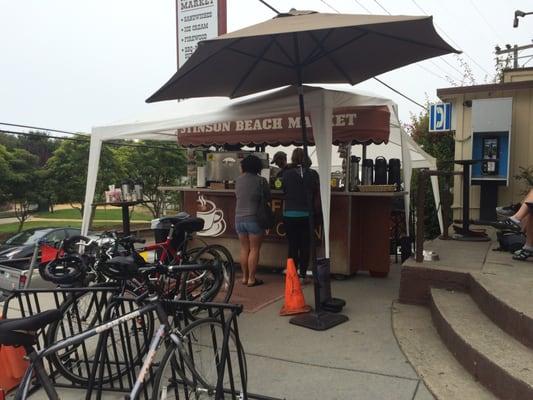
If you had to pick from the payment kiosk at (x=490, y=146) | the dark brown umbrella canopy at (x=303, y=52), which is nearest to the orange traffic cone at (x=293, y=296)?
the dark brown umbrella canopy at (x=303, y=52)

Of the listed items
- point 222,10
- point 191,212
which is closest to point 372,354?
point 191,212

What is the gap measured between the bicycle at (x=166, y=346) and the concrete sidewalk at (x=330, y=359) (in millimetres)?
461

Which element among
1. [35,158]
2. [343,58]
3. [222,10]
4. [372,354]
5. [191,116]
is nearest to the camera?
[372,354]

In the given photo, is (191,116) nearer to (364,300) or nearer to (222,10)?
(364,300)

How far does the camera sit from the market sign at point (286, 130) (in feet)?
21.8

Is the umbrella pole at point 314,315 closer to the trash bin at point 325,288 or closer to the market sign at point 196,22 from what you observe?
the trash bin at point 325,288

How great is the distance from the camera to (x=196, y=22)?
948 centimetres

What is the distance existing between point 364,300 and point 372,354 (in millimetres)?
1630

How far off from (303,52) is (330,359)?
123 inches

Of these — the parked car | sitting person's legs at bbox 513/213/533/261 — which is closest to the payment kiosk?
sitting person's legs at bbox 513/213/533/261

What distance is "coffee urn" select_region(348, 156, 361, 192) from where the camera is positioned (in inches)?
273

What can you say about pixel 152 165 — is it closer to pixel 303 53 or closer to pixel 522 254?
pixel 303 53

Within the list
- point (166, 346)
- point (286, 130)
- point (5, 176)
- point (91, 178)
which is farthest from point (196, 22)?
point (5, 176)

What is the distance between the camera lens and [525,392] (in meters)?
3.00
